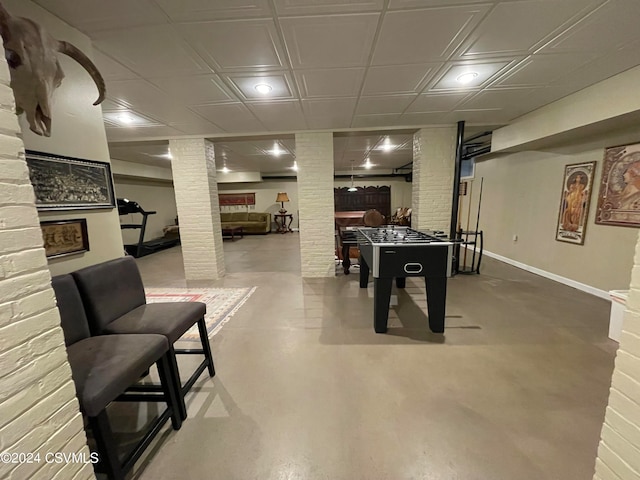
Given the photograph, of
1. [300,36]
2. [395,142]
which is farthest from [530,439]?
[395,142]

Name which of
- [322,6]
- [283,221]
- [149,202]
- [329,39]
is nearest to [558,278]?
[329,39]

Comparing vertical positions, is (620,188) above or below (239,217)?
above

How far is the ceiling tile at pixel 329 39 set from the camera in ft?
5.06

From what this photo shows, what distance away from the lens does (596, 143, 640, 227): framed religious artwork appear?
104 inches

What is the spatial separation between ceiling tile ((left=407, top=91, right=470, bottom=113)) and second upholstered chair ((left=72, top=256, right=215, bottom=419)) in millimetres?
3102

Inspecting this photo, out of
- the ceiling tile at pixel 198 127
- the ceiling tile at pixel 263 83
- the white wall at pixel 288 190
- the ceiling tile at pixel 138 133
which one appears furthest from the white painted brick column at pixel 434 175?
the white wall at pixel 288 190

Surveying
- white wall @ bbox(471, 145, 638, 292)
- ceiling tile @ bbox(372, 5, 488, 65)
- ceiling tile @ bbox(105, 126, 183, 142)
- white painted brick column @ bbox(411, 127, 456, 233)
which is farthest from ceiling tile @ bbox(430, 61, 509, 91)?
ceiling tile @ bbox(105, 126, 183, 142)

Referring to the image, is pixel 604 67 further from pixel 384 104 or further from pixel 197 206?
pixel 197 206

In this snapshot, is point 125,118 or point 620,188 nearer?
point 620,188

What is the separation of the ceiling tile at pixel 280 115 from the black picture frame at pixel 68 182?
1.75 meters

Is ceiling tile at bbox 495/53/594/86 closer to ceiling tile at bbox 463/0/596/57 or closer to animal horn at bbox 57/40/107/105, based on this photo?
ceiling tile at bbox 463/0/596/57

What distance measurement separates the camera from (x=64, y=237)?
4.63ft

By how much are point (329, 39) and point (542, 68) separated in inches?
76.0

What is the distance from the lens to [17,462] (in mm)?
690
